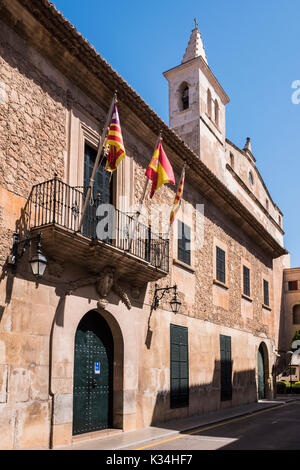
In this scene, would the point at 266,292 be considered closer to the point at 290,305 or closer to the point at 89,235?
the point at 290,305

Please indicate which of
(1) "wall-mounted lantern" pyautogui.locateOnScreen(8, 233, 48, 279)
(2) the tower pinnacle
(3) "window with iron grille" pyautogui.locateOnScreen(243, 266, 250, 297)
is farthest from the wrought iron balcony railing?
(2) the tower pinnacle

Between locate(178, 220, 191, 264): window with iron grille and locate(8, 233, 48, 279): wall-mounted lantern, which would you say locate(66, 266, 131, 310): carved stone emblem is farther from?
locate(178, 220, 191, 264): window with iron grille

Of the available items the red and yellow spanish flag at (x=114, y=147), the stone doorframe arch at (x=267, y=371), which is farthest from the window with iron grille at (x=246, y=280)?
the red and yellow spanish flag at (x=114, y=147)

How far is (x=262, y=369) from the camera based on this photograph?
76.0 feet

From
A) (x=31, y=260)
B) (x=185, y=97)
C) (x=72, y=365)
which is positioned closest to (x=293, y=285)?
(x=185, y=97)

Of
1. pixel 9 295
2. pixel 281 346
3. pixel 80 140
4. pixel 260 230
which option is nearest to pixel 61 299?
pixel 9 295

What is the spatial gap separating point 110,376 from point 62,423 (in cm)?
245

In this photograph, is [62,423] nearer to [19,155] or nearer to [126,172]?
A: [19,155]

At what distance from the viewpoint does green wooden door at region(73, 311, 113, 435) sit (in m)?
10.2

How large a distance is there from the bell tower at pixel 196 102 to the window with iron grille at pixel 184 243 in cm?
652

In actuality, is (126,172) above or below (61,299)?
above

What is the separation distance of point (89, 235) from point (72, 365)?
8.82ft

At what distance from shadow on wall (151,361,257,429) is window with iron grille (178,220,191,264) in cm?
392
